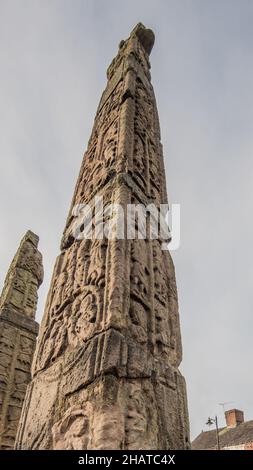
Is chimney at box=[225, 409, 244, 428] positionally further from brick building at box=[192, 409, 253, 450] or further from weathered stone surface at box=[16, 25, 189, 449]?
weathered stone surface at box=[16, 25, 189, 449]

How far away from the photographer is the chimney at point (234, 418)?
24.2 m

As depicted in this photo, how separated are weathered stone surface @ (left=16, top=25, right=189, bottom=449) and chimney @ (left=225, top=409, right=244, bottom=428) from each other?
24604mm

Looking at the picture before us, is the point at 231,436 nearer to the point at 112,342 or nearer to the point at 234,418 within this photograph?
the point at 234,418

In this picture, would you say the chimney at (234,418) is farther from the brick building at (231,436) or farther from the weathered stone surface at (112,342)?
the weathered stone surface at (112,342)

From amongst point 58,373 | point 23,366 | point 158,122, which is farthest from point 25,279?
point 58,373

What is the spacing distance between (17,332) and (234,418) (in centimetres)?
2248

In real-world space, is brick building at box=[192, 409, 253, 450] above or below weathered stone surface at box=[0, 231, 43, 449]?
above

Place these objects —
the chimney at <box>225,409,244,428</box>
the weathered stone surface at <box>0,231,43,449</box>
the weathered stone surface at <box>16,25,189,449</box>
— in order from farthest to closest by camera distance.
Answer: the chimney at <box>225,409,244,428</box> → the weathered stone surface at <box>0,231,43,449</box> → the weathered stone surface at <box>16,25,189,449</box>

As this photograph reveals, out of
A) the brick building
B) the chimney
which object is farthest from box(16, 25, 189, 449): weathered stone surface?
the chimney

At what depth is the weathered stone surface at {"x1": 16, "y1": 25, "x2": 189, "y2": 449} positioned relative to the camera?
6.64ft

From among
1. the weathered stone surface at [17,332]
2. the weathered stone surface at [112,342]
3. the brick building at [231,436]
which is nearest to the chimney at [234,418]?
the brick building at [231,436]

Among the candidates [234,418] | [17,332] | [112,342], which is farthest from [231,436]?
[112,342]

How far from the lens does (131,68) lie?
5.38m
